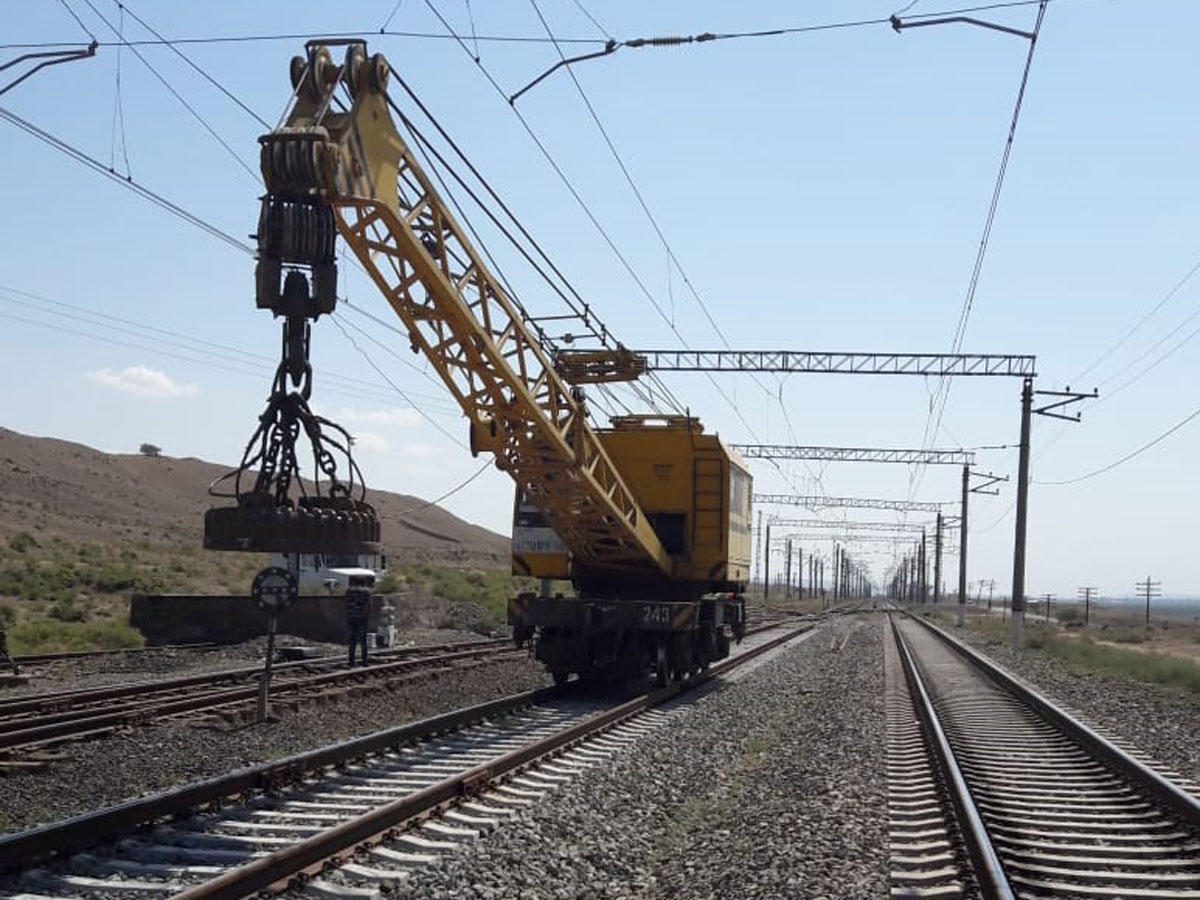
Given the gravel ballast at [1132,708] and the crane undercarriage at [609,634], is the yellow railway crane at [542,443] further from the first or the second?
the gravel ballast at [1132,708]

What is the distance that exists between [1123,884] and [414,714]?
392 inches

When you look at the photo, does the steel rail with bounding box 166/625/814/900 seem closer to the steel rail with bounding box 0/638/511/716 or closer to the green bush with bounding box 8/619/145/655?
the steel rail with bounding box 0/638/511/716

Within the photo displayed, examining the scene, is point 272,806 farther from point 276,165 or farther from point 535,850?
point 276,165

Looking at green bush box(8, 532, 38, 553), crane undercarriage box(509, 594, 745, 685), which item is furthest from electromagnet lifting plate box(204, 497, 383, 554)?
green bush box(8, 532, 38, 553)

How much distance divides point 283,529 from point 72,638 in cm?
2087

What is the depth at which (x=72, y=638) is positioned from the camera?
96.6 feet

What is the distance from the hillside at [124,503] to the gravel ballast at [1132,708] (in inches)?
1946

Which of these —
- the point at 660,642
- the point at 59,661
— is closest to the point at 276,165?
the point at 660,642

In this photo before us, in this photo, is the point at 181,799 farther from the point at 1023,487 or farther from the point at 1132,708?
the point at 1023,487

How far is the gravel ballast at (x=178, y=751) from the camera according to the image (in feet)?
33.6

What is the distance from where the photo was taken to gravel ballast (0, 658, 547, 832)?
403 inches

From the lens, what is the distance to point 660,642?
2014 cm

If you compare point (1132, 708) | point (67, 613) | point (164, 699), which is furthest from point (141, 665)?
point (1132, 708)

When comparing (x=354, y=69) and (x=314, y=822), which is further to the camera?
(x=354, y=69)
